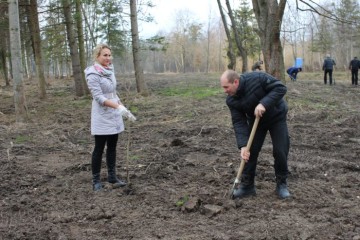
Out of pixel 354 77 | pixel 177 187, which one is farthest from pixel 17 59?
pixel 354 77

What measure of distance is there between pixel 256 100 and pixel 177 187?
64.5 inches

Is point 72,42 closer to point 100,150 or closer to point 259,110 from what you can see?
point 100,150

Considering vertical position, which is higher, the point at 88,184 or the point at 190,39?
the point at 190,39

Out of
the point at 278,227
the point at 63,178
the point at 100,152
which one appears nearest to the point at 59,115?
the point at 63,178

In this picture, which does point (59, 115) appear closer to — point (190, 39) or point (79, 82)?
point (79, 82)

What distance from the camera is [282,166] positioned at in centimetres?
476

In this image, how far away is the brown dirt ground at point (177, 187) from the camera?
3996 mm

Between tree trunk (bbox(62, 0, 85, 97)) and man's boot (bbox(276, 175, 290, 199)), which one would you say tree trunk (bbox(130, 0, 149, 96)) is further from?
man's boot (bbox(276, 175, 290, 199))

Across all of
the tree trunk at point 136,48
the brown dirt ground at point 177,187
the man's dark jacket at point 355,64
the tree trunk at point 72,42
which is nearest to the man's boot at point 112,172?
the brown dirt ground at point 177,187

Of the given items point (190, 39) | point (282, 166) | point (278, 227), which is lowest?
point (278, 227)

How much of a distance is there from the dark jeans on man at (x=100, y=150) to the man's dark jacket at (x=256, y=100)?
1.62m

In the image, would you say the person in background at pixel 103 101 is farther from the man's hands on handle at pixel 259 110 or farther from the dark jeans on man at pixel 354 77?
the dark jeans on man at pixel 354 77

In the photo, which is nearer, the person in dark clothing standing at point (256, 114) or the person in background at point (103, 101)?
the person in dark clothing standing at point (256, 114)

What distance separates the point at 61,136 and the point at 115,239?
Answer: 5.74 metres
